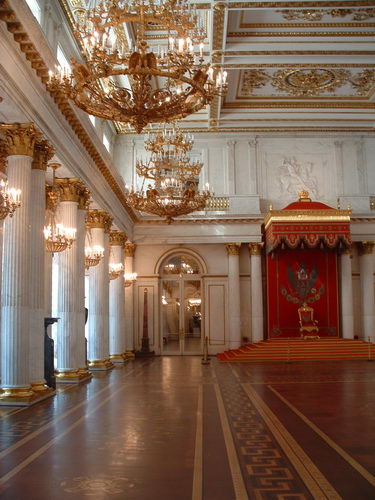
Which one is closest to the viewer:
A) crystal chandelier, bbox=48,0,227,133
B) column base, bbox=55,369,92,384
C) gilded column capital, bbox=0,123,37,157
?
crystal chandelier, bbox=48,0,227,133

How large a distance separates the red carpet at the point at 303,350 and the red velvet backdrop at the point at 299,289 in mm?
1769

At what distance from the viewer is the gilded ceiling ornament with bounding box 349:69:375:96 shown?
56.4ft

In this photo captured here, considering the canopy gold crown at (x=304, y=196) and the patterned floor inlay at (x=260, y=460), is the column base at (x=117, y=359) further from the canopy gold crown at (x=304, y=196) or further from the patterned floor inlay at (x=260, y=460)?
the patterned floor inlay at (x=260, y=460)

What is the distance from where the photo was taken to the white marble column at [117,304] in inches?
704

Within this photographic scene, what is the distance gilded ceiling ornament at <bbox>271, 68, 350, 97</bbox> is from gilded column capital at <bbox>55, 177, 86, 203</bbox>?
26.9ft

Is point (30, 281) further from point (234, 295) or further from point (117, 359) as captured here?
point (234, 295)

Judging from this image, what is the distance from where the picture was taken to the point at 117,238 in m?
18.1

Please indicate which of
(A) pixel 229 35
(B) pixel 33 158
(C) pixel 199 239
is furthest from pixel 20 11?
(C) pixel 199 239

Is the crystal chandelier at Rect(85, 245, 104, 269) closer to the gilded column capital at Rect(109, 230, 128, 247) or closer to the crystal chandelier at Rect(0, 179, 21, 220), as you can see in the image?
the gilded column capital at Rect(109, 230, 128, 247)

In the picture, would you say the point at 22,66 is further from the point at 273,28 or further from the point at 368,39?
the point at 368,39

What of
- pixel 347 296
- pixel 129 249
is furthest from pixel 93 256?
pixel 347 296

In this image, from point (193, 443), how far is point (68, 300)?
6.37m

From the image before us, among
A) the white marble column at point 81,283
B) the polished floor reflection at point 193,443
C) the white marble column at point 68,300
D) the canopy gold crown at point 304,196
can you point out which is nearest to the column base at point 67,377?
the white marble column at point 68,300

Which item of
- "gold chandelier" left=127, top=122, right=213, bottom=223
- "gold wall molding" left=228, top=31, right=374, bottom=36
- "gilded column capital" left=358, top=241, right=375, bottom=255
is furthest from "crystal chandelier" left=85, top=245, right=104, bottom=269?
"gilded column capital" left=358, top=241, right=375, bottom=255
